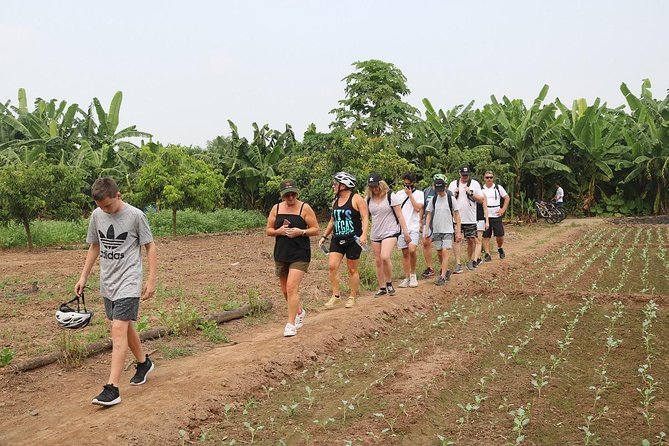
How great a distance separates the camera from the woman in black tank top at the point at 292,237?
6.89 meters

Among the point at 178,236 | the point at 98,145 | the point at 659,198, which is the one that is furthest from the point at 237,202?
the point at 659,198

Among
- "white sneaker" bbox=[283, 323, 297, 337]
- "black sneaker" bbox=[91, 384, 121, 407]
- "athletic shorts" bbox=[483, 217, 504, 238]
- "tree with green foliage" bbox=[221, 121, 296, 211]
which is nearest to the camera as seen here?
"black sneaker" bbox=[91, 384, 121, 407]

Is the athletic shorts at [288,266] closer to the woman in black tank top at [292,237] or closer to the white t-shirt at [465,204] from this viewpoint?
the woman in black tank top at [292,237]

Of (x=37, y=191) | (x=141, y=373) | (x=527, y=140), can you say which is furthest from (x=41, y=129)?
(x=141, y=373)

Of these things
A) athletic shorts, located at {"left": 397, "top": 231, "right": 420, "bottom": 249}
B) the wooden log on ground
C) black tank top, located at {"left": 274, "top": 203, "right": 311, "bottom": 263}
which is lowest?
the wooden log on ground

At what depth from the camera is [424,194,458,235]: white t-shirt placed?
1045 centimetres

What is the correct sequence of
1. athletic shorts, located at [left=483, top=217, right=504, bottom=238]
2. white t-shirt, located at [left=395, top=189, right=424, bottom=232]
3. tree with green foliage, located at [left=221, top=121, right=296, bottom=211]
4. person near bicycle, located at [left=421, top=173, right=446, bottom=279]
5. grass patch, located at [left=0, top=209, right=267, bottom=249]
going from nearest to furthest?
white t-shirt, located at [left=395, top=189, right=424, bottom=232]
person near bicycle, located at [left=421, top=173, right=446, bottom=279]
athletic shorts, located at [left=483, top=217, right=504, bottom=238]
grass patch, located at [left=0, top=209, right=267, bottom=249]
tree with green foliage, located at [left=221, top=121, right=296, bottom=211]

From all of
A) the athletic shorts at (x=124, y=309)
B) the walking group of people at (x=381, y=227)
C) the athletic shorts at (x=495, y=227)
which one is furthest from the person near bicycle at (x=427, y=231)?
the athletic shorts at (x=124, y=309)

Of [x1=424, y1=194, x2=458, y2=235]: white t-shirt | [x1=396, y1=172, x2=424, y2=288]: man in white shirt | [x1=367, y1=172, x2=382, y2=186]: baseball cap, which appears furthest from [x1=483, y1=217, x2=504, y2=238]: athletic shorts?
[x1=367, y1=172, x2=382, y2=186]: baseball cap

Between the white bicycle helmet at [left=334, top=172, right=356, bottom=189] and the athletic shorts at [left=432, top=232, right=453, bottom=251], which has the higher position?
the white bicycle helmet at [left=334, top=172, right=356, bottom=189]

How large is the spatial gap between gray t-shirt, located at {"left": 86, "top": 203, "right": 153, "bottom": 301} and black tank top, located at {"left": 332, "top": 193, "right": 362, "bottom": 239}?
11.3 ft

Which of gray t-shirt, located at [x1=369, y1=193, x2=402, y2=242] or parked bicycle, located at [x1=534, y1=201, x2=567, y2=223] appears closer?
gray t-shirt, located at [x1=369, y1=193, x2=402, y2=242]

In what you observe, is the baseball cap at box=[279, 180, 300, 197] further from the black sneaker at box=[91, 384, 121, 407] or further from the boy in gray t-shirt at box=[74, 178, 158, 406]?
the black sneaker at box=[91, 384, 121, 407]

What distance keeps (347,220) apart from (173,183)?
45.3 ft
